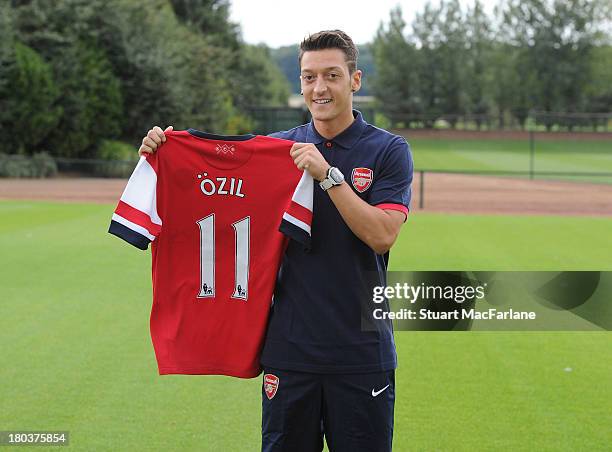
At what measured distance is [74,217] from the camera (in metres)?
19.9

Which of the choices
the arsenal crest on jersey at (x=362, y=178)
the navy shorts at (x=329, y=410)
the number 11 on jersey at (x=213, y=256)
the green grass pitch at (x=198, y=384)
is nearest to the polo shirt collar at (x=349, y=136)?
the arsenal crest on jersey at (x=362, y=178)

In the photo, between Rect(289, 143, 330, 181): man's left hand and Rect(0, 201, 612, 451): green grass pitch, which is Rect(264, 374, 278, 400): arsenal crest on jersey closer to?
Rect(289, 143, 330, 181): man's left hand

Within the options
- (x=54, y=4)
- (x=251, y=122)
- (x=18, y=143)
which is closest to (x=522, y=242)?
(x=18, y=143)

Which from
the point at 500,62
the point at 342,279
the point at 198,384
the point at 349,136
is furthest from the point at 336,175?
the point at 500,62

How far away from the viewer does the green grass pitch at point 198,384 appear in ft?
19.2

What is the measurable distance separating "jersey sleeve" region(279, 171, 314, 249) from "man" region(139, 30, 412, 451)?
0.05 meters

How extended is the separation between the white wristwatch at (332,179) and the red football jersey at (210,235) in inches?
14.4

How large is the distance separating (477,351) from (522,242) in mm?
8188

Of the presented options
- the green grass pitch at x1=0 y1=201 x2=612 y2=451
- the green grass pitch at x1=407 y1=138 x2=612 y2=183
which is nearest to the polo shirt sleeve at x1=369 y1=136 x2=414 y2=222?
the green grass pitch at x1=0 y1=201 x2=612 y2=451

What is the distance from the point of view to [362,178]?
11.5ft

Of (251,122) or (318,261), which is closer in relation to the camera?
(318,261)

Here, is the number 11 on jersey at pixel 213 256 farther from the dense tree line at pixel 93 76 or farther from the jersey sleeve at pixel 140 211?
the dense tree line at pixel 93 76

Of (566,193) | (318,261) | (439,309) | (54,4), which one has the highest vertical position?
(54,4)

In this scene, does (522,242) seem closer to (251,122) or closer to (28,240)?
(28,240)
